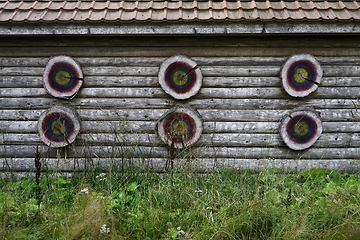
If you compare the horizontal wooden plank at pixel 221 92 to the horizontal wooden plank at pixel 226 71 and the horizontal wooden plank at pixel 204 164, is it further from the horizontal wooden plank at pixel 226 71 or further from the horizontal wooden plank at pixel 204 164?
the horizontal wooden plank at pixel 204 164

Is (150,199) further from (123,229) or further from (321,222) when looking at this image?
(321,222)

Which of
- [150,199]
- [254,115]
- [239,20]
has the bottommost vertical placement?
[150,199]

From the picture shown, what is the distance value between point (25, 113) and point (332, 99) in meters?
4.35

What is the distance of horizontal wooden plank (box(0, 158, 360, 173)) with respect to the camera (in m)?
5.19

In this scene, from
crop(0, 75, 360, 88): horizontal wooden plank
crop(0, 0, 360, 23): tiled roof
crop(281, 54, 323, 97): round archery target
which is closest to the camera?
crop(0, 0, 360, 23): tiled roof

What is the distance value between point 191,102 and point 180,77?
39 cm

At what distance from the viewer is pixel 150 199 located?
3.89m

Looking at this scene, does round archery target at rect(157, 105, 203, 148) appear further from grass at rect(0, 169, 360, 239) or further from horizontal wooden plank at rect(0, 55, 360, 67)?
grass at rect(0, 169, 360, 239)

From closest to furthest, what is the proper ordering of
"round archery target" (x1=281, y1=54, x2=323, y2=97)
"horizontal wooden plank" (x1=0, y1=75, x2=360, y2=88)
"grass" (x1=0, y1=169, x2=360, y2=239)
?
"grass" (x1=0, y1=169, x2=360, y2=239), "round archery target" (x1=281, y1=54, x2=323, y2=97), "horizontal wooden plank" (x1=0, y1=75, x2=360, y2=88)

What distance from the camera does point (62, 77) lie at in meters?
5.12

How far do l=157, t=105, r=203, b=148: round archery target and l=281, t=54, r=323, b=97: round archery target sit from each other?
132cm

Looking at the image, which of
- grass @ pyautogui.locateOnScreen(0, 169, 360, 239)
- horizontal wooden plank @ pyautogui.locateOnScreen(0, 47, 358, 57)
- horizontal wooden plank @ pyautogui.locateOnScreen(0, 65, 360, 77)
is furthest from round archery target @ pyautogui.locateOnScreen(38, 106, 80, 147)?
grass @ pyautogui.locateOnScreen(0, 169, 360, 239)

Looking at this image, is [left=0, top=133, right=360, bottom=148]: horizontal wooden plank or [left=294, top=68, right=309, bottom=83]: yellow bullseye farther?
[left=0, top=133, right=360, bottom=148]: horizontal wooden plank

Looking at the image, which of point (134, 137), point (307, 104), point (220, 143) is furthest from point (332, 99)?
point (134, 137)
